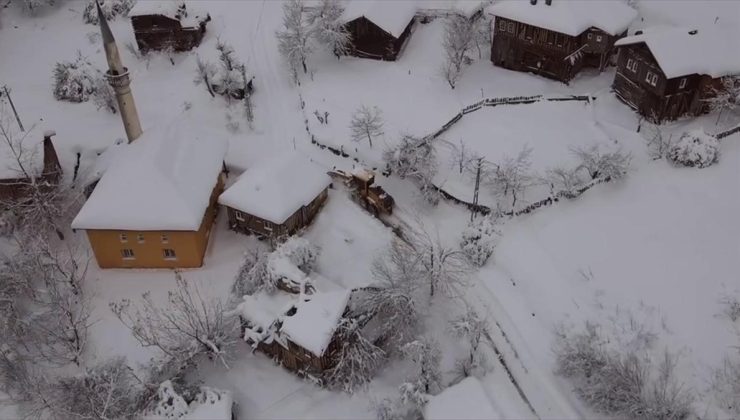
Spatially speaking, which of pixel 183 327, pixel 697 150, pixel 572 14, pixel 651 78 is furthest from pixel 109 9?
pixel 697 150

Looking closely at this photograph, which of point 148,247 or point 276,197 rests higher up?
point 276,197

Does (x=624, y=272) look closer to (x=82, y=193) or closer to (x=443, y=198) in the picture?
(x=443, y=198)

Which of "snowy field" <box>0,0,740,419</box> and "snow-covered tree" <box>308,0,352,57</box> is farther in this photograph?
"snow-covered tree" <box>308,0,352,57</box>

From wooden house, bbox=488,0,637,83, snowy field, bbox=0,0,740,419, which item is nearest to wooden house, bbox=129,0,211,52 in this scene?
snowy field, bbox=0,0,740,419

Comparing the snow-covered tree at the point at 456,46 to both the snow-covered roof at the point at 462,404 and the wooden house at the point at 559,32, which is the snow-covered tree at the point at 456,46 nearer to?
the wooden house at the point at 559,32

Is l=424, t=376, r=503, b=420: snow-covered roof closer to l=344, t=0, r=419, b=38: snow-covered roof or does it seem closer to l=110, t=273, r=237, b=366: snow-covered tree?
l=110, t=273, r=237, b=366: snow-covered tree

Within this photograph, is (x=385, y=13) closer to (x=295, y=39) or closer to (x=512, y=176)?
(x=295, y=39)

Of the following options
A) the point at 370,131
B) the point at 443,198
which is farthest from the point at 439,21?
the point at 443,198

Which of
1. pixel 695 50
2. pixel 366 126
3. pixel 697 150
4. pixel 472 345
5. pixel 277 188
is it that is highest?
pixel 695 50
